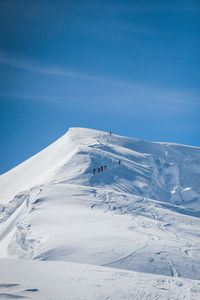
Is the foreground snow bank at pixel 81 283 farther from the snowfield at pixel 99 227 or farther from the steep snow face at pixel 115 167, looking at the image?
the steep snow face at pixel 115 167

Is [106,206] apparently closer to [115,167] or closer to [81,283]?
[115,167]

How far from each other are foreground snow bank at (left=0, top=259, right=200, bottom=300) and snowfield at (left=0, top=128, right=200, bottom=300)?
42 mm

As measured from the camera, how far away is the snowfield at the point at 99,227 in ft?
59.4

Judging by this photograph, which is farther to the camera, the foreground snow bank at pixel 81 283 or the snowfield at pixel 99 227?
the snowfield at pixel 99 227

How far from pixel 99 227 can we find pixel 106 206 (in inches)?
232

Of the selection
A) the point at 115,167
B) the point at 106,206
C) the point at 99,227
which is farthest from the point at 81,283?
the point at 115,167

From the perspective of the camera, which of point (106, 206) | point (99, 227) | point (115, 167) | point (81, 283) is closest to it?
point (81, 283)

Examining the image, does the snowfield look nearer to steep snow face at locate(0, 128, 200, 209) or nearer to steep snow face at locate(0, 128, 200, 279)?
steep snow face at locate(0, 128, 200, 279)

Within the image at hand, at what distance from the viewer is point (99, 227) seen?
93.9ft

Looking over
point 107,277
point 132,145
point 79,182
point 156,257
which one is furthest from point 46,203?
point 132,145

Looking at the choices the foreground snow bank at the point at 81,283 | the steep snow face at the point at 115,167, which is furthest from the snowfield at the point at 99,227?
the steep snow face at the point at 115,167

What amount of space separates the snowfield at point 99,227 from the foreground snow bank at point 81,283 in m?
0.04

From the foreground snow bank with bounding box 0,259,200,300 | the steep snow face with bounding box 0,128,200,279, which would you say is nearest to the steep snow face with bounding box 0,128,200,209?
the steep snow face with bounding box 0,128,200,279

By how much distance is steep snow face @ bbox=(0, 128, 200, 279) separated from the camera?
79.8ft
